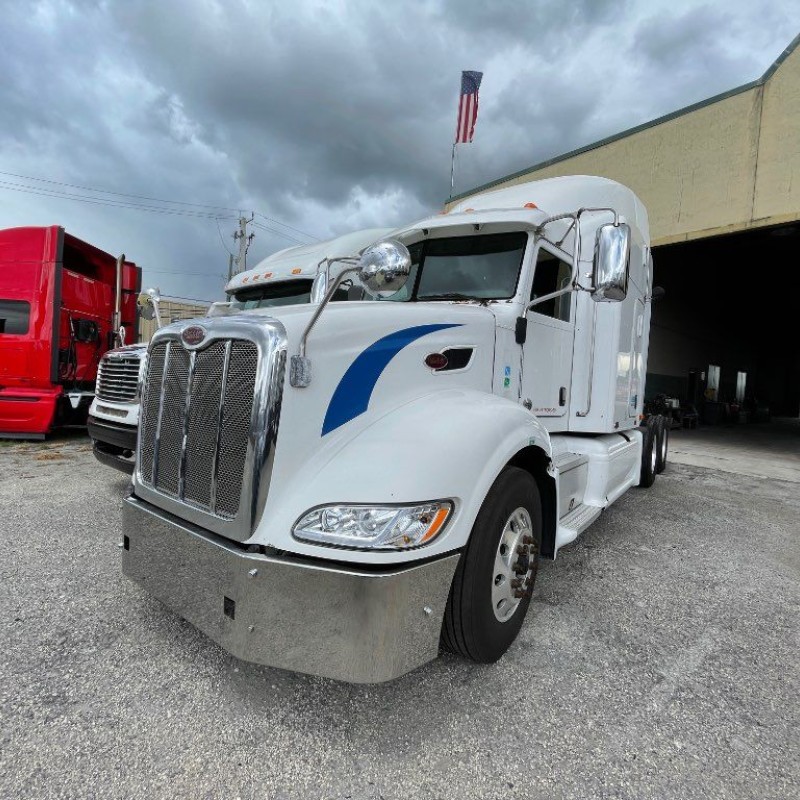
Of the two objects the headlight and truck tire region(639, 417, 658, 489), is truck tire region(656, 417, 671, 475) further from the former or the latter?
the headlight

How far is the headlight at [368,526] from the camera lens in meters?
1.88

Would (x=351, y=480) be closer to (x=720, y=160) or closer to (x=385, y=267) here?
(x=385, y=267)

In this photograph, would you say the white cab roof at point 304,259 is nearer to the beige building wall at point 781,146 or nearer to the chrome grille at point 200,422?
the chrome grille at point 200,422

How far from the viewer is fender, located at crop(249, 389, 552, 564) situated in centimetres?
195

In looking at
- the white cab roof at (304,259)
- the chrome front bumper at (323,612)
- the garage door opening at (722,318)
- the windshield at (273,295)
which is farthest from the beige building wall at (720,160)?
the chrome front bumper at (323,612)

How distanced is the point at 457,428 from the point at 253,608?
3.55ft

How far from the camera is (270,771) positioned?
1818mm

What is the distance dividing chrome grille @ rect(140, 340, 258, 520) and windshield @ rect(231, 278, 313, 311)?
448 centimetres

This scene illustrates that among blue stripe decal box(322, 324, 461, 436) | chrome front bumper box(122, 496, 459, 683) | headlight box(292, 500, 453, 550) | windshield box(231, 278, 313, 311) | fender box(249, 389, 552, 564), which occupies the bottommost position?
chrome front bumper box(122, 496, 459, 683)

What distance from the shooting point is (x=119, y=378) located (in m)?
5.41

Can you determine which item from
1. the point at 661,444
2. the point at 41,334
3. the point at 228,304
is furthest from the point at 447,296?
the point at 41,334

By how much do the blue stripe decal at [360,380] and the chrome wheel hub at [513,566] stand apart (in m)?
0.91

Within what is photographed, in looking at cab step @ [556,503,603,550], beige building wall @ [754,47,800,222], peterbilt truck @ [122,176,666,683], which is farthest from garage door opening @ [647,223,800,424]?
peterbilt truck @ [122,176,666,683]

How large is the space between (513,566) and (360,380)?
1.18m
